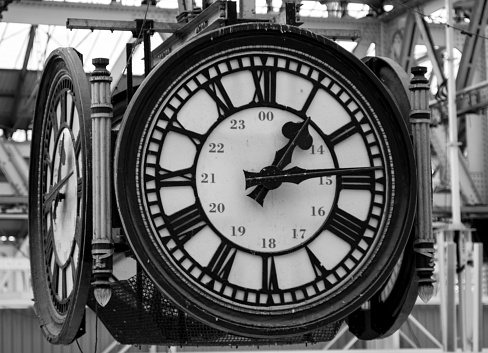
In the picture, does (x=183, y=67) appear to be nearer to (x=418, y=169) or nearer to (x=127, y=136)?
(x=127, y=136)

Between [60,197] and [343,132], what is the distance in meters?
1.49

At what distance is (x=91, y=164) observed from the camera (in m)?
6.02

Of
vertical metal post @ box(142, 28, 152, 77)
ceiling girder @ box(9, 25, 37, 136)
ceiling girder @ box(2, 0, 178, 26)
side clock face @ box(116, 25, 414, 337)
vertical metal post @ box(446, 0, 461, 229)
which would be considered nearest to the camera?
side clock face @ box(116, 25, 414, 337)

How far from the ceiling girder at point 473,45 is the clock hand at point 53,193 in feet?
60.9

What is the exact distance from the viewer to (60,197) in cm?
670

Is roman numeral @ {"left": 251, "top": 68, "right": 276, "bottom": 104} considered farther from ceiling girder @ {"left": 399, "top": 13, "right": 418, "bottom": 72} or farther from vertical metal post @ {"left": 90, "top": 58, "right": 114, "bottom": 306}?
ceiling girder @ {"left": 399, "top": 13, "right": 418, "bottom": 72}

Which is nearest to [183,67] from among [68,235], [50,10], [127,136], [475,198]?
[127,136]

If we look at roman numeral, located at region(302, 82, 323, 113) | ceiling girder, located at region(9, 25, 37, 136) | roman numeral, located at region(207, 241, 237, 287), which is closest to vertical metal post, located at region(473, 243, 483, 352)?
ceiling girder, located at region(9, 25, 37, 136)

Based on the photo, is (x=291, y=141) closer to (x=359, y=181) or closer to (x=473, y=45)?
(x=359, y=181)

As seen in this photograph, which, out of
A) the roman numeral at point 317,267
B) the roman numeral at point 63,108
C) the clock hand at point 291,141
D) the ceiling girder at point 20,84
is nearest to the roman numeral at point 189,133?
the clock hand at point 291,141

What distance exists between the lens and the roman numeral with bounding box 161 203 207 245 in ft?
19.4

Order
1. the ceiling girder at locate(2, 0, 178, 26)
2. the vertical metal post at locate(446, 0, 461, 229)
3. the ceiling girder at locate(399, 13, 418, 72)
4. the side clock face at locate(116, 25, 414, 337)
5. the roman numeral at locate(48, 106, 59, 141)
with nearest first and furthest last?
the side clock face at locate(116, 25, 414, 337), the roman numeral at locate(48, 106, 59, 141), the vertical metal post at locate(446, 0, 461, 229), the ceiling girder at locate(2, 0, 178, 26), the ceiling girder at locate(399, 13, 418, 72)

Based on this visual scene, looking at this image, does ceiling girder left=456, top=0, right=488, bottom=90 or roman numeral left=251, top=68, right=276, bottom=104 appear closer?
roman numeral left=251, top=68, right=276, bottom=104

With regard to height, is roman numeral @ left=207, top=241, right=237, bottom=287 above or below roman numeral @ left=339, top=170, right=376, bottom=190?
below
